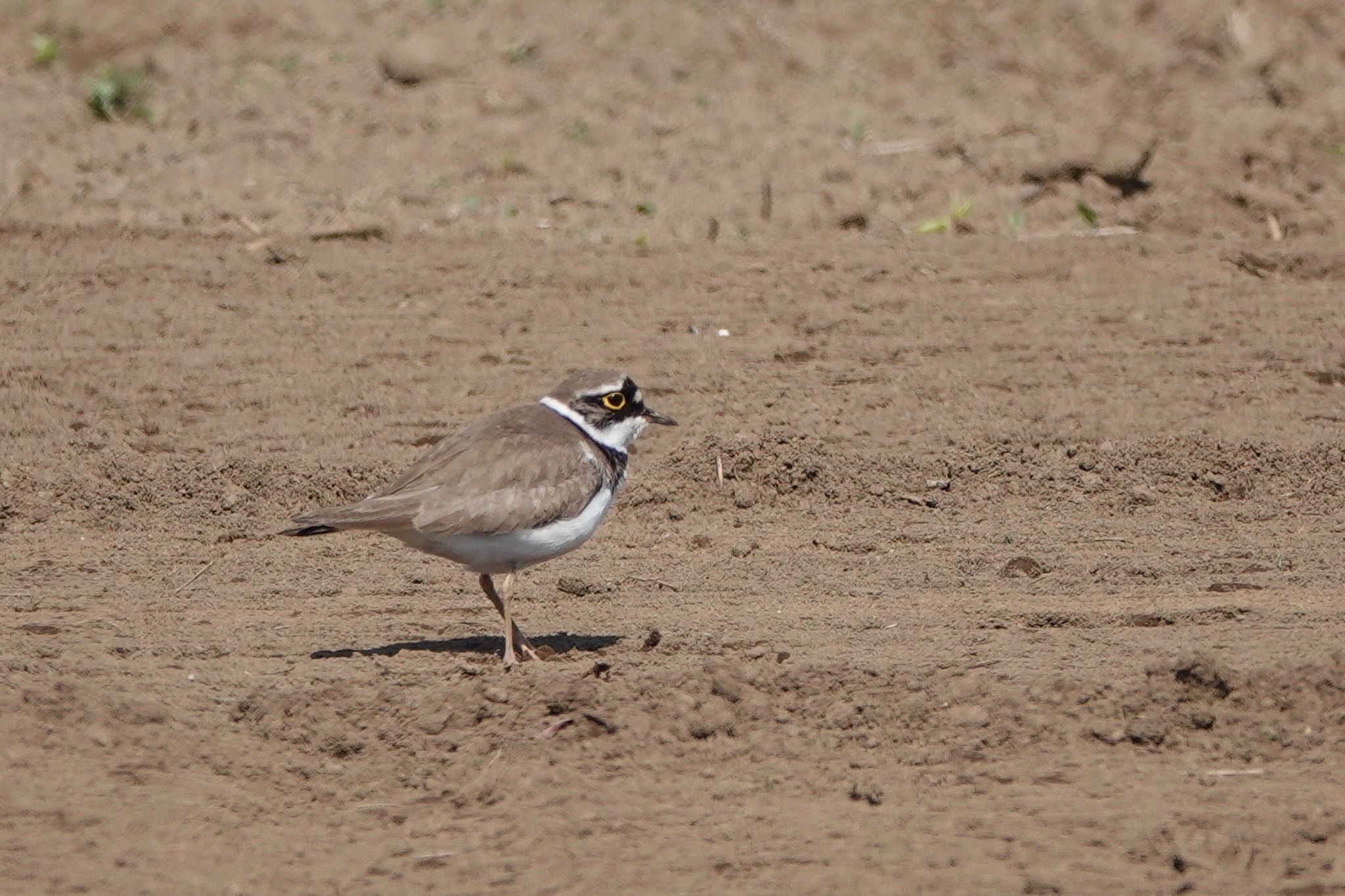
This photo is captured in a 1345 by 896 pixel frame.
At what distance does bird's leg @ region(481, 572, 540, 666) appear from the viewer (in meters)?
7.88

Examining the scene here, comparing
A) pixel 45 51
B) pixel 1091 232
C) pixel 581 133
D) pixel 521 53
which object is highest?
pixel 45 51

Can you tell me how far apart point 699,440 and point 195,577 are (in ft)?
9.77

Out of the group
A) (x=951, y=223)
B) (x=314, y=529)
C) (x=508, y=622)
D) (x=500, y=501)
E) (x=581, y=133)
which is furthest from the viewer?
(x=581, y=133)

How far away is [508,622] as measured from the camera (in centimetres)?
792

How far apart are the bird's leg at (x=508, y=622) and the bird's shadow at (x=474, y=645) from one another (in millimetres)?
98

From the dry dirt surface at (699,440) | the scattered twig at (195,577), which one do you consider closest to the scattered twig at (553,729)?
the dry dirt surface at (699,440)

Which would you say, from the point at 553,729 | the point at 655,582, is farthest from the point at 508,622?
the point at 655,582

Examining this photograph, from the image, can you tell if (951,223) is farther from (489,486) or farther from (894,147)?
(489,486)

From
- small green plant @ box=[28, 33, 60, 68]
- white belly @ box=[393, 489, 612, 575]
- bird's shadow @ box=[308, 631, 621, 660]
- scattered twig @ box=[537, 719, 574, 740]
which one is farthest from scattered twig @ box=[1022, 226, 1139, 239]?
small green plant @ box=[28, 33, 60, 68]

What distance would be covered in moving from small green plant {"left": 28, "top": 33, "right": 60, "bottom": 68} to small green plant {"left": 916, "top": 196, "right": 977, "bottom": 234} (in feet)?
22.2

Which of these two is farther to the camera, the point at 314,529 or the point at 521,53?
the point at 521,53

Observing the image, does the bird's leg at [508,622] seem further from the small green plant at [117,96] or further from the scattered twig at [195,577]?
the small green plant at [117,96]

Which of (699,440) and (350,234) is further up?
(350,234)

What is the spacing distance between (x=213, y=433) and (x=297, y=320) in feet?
4.39
